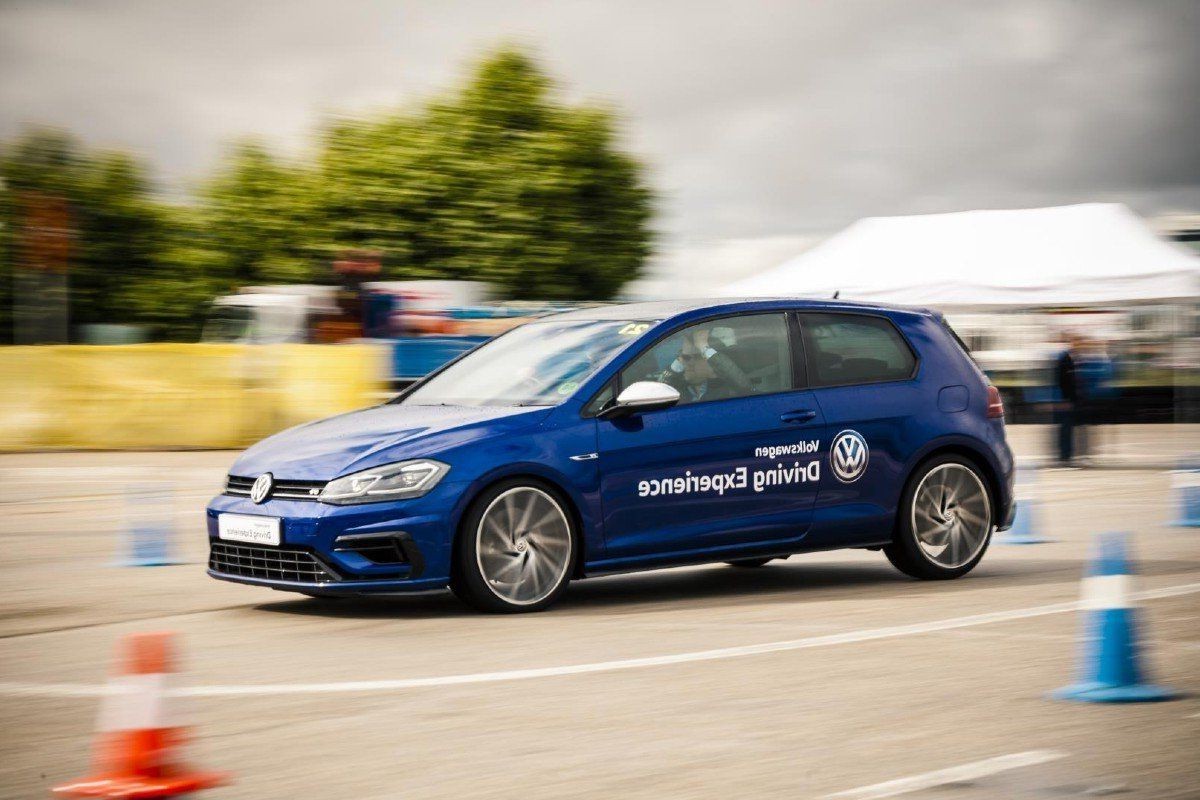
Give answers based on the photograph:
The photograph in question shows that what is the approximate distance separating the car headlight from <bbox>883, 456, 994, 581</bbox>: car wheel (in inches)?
119

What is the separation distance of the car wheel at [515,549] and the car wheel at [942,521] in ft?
7.45

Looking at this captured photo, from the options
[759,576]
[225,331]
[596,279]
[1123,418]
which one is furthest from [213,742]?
[596,279]

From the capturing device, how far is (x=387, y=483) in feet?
26.5

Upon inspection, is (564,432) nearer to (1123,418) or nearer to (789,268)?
(789,268)

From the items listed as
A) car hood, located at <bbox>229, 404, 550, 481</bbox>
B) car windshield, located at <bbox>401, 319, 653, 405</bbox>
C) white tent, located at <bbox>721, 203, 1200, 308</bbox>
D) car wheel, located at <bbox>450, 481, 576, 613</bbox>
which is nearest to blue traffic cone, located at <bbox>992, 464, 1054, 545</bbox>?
car windshield, located at <bbox>401, 319, 653, 405</bbox>

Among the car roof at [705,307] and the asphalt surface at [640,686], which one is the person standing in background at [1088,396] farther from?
the car roof at [705,307]

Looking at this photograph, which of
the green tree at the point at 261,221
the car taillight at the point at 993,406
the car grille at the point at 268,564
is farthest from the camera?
the green tree at the point at 261,221

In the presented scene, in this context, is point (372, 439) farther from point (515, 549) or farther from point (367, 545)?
point (515, 549)

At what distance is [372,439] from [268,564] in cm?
80

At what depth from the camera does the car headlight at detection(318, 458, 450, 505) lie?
8.04m

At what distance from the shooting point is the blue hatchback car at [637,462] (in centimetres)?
812

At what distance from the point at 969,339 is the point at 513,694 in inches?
997

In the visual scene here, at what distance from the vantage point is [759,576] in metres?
10.4

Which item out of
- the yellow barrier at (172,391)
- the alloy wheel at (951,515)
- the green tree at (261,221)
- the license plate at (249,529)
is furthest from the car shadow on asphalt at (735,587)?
the green tree at (261,221)
